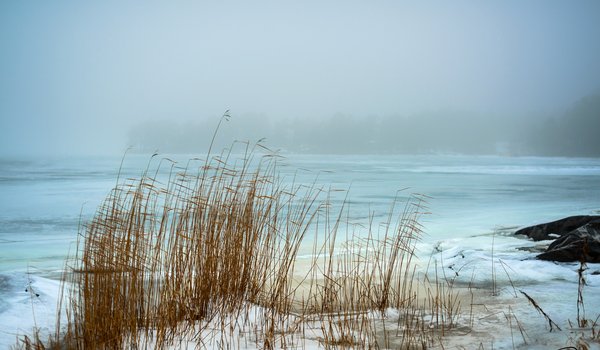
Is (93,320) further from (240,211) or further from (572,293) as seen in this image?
(572,293)

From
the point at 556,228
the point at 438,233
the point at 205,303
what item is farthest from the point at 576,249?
the point at 205,303

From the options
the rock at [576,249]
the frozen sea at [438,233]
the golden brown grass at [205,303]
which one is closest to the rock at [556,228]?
the frozen sea at [438,233]

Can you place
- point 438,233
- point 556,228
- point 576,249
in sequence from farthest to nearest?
point 438,233, point 556,228, point 576,249

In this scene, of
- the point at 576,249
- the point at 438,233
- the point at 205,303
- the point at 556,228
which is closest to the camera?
the point at 205,303

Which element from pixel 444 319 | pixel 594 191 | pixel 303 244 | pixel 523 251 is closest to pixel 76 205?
pixel 303 244

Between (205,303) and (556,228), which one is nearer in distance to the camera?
(205,303)

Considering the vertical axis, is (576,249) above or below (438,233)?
above

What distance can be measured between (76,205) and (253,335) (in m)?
10.7

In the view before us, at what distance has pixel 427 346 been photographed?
10.0 feet

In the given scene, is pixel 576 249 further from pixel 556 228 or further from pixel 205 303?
pixel 205 303

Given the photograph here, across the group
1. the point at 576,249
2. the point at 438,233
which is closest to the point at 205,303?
the point at 576,249

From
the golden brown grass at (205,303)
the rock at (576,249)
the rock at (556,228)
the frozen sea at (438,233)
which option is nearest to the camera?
the golden brown grass at (205,303)

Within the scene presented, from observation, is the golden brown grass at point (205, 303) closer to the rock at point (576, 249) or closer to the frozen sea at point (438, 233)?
the frozen sea at point (438, 233)

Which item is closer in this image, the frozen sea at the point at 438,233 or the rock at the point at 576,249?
the frozen sea at the point at 438,233
